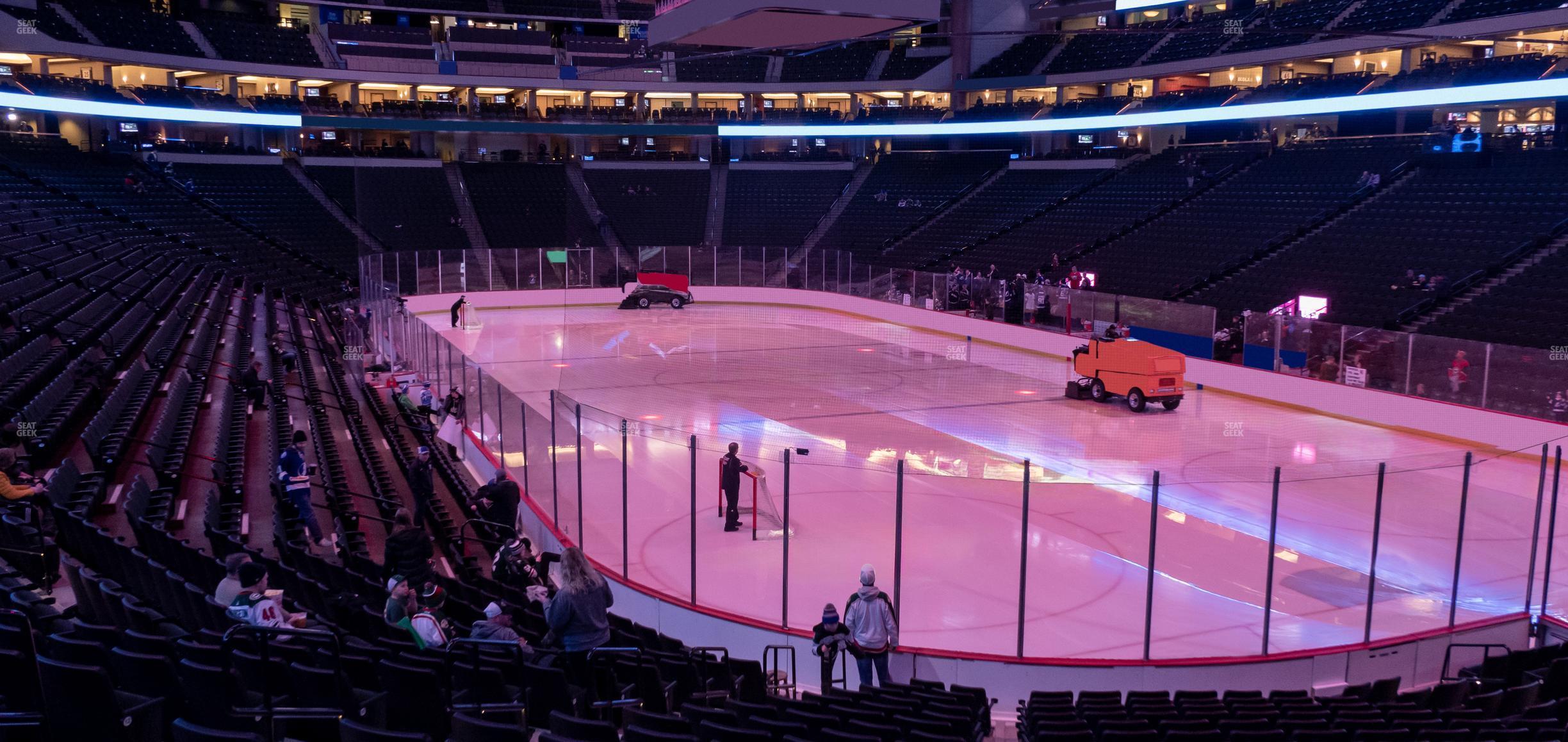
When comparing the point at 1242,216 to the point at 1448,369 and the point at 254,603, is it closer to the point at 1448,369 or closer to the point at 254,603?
the point at 1448,369

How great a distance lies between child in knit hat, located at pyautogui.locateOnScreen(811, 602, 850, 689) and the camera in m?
9.45

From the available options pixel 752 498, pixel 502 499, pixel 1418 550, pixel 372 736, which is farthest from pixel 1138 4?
pixel 372 736

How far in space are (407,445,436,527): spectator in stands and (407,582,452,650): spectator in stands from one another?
3848 millimetres

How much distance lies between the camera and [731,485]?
1362 cm

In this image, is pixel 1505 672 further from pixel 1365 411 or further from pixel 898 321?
pixel 898 321

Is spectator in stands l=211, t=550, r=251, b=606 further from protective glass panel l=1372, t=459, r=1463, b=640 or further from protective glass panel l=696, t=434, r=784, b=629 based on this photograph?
protective glass panel l=1372, t=459, r=1463, b=640

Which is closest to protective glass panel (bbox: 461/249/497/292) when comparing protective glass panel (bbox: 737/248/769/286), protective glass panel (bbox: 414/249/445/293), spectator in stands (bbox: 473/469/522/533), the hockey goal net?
protective glass panel (bbox: 414/249/445/293)

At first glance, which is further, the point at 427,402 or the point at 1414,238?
the point at 1414,238

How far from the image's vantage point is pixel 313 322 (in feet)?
90.9

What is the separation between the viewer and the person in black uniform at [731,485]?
44.4 feet

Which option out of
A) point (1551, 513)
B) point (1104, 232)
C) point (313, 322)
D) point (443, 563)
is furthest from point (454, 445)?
point (1104, 232)

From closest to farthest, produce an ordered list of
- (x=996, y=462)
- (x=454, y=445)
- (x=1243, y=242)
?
(x=996, y=462) < (x=454, y=445) < (x=1243, y=242)

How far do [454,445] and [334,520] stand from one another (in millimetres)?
6522

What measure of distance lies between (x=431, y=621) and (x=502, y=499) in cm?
A: 503
